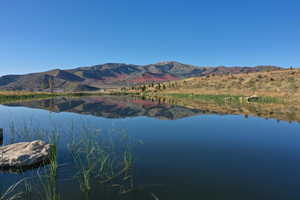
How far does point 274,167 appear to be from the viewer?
29.0ft

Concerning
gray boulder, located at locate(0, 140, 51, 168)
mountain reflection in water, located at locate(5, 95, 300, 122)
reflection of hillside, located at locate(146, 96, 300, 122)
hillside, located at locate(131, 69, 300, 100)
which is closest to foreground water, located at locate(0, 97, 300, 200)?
gray boulder, located at locate(0, 140, 51, 168)

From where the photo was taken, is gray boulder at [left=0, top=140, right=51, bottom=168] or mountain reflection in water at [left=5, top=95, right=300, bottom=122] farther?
mountain reflection in water at [left=5, top=95, right=300, bottom=122]

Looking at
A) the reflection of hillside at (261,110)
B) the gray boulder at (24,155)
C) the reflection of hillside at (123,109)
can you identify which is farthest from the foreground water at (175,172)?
the reflection of hillside at (261,110)

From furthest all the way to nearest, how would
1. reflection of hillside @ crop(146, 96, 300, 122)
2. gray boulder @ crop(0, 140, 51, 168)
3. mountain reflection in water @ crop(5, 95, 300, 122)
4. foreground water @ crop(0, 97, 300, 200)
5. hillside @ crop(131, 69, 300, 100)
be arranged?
hillside @ crop(131, 69, 300, 100), mountain reflection in water @ crop(5, 95, 300, 122), reflection of hillside @ crop(146, 96, 300, 122), gray boulder @ crop(0, 140, 51, 168), foreground water @ crop(0, 97, 300, 200)

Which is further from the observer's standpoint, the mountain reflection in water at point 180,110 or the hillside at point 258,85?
the hillside at point 258,85

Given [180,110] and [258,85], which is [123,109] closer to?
[180,110]

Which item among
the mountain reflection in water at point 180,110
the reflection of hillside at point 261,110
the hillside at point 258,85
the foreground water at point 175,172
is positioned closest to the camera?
the foreground water at point 175,172

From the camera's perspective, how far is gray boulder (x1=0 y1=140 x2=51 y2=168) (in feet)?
27.9

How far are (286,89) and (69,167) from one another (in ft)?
251

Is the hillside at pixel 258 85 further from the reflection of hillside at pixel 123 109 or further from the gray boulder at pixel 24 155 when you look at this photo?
the gray boulder at pixel 24 155

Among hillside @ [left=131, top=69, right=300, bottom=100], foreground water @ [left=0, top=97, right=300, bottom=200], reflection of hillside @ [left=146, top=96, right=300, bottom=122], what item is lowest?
foreground water @ [left=0, top=97, right=300, bottom=200]

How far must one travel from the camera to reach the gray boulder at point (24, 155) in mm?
8508

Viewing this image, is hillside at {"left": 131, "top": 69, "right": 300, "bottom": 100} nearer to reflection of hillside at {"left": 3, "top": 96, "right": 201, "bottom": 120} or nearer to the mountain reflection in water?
the mountain reflection in water

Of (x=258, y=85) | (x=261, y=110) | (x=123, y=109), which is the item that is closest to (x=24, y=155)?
(x=123, y=109)
